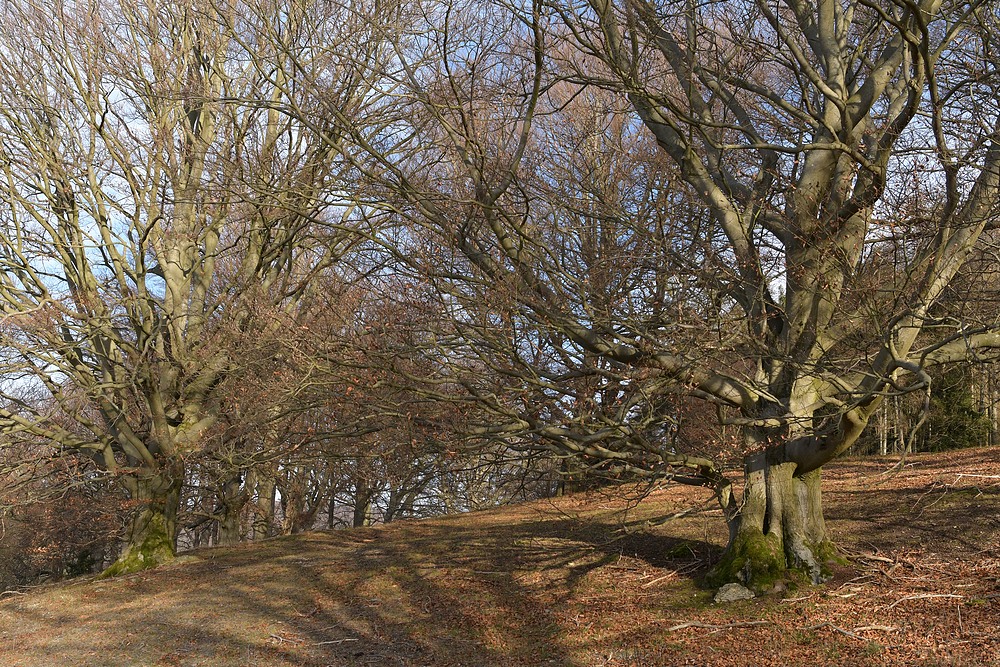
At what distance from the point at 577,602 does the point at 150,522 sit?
8557 millimetres

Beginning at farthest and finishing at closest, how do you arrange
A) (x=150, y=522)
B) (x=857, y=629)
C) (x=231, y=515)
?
(x=231, y=515) < (x=150, y=522) < (x=857, y=629)

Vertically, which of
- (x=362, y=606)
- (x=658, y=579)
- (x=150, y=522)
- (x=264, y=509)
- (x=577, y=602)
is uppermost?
(x=150, y=522)

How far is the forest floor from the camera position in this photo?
681 cm

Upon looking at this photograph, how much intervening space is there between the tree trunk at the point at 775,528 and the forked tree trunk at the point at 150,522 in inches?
383

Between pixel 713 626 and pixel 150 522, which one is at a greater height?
pixel 150 522

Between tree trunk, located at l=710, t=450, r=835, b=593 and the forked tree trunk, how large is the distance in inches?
383

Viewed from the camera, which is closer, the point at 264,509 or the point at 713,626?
the point at 713,626

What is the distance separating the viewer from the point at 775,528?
8.16 meters

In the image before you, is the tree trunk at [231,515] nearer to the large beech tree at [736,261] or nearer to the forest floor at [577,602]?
the forest floor at [577,602]

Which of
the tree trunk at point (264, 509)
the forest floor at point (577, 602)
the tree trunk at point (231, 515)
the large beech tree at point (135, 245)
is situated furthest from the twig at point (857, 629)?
the tree trunk at point (264, 509)

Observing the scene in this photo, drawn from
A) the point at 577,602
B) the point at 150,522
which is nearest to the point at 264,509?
the point at 150,522

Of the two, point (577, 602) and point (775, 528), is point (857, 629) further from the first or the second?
point (577, 602)

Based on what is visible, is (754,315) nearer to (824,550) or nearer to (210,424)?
(824,550)

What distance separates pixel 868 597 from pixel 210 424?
10653mm
